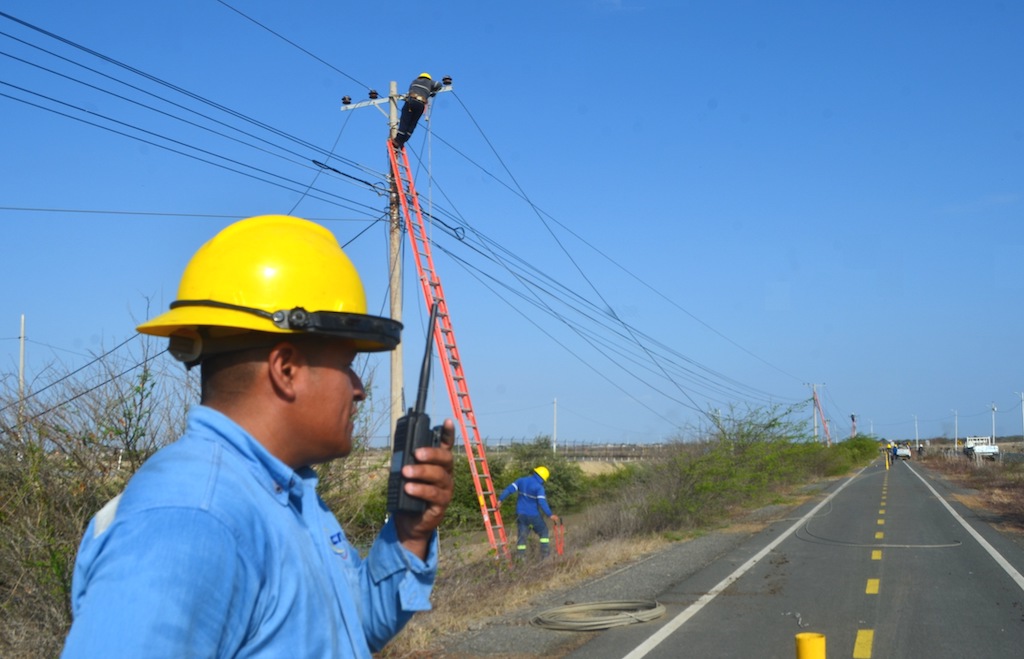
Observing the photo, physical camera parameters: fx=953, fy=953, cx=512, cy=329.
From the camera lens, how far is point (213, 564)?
1.51 m

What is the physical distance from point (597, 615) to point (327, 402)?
9668 mm

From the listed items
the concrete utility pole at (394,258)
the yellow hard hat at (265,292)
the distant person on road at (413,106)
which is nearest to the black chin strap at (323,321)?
the yellow hard hat at (265,292)

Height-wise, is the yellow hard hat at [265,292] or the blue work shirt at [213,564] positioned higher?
the yellow hard hat at [265,292]

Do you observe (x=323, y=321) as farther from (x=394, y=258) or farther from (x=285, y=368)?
(x=394, y=258)

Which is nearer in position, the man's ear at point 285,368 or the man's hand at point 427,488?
the man's ear at point 285,368

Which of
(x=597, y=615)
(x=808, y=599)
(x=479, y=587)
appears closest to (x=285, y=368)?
(x=597, y=615)

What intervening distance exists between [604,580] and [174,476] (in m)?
13.1

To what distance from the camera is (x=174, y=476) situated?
62.9 inches

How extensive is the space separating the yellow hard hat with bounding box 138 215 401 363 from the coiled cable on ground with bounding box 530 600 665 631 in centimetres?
883

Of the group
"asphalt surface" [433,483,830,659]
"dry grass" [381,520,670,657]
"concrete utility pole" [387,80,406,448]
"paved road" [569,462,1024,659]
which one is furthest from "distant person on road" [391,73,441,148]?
"paved road" [569,462,1024,659]

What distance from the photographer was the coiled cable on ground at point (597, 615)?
10312mm

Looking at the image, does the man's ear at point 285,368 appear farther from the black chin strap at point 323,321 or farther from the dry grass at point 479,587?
the dry grass at point 479,587

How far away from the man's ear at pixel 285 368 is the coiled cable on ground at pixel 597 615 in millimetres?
8881

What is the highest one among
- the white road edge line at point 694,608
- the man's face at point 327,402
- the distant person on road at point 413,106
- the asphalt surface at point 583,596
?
the distant person on road at point 413,106
